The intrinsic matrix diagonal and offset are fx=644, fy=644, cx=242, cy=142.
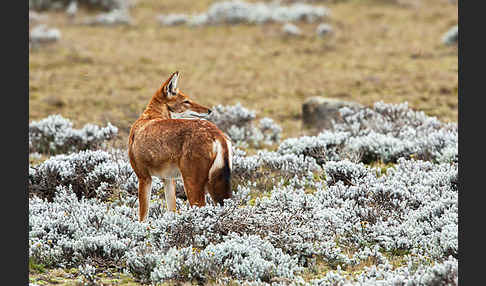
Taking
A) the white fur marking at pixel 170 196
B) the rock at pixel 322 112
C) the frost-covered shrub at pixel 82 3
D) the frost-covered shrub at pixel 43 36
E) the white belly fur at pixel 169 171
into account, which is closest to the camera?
the white belly fur at pixel 169 171

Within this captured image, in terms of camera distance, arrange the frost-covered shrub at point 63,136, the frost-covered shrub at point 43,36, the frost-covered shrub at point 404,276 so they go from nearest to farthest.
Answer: the frost-covered shrub at point 404,276 → the frost-covered shrub at point 63,136 → the frost-covered shrub at point 43,36

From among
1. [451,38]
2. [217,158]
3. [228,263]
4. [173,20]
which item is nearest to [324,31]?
[451,38]

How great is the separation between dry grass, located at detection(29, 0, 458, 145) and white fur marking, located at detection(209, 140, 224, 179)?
580 centimetres

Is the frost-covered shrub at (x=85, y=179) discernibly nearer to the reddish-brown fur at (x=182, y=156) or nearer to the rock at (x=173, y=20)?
the reddish-brown fur at (x=182, y=156)

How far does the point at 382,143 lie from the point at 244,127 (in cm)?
335

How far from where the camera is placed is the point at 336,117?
13297 millimetres

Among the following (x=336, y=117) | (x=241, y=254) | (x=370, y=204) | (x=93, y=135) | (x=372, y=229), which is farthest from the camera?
(x=336, y=117)

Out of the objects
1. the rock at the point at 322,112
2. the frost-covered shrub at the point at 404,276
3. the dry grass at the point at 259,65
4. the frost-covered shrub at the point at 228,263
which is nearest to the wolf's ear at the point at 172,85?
the frost-covered shrub at the point at 228,263

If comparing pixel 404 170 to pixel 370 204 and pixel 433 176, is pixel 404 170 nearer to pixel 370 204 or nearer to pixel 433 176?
pixel 433 176

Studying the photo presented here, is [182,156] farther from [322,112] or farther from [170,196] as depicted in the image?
[322,112]

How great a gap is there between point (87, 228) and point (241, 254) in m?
1.84

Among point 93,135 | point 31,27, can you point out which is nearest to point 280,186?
point 93,135

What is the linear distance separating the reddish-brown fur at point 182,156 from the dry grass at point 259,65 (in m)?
5.03

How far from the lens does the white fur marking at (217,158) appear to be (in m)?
6.71
